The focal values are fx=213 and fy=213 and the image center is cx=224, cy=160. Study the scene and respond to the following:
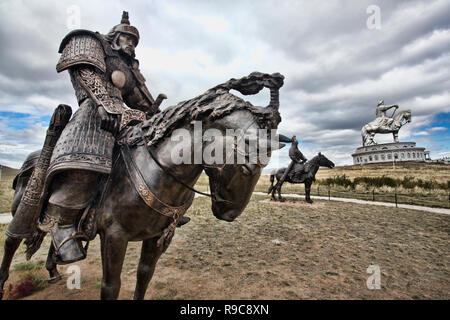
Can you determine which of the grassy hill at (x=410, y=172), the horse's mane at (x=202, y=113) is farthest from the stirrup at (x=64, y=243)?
the grassy hill at (x=410, y=172)

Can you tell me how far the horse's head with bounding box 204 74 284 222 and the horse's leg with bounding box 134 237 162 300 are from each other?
1.06 metres

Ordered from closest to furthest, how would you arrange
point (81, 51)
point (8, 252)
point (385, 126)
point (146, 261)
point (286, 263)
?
1. point (81, 51)
2. point (146, 261)
3. point (8, 252)
4. point (286, 263)
5. point (385, 126)

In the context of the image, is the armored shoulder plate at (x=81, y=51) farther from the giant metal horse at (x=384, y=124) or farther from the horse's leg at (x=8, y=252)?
the giant metal horse at (x=384, y=124)

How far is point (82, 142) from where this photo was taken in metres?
1.94

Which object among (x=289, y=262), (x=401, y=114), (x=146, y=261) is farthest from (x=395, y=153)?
(x=146, y=261)

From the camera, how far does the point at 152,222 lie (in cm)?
185

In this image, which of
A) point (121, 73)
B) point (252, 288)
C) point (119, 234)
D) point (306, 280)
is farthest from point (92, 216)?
point (306, 280)

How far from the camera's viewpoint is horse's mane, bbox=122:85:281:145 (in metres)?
1.47

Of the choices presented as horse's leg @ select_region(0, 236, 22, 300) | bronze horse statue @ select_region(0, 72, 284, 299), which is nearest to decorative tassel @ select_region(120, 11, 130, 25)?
bronze horse statue @ select_region(0, 72, 284, 299)

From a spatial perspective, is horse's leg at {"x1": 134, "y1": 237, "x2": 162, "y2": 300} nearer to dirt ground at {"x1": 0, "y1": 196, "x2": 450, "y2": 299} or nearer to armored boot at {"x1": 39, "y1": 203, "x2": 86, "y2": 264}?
armored boot at {"x1": 39, "y1": 203, "x2": 86, "y2": 264}

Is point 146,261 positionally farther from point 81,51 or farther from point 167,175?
point 81,51

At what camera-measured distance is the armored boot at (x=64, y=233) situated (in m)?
1.84

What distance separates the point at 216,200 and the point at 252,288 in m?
2.97

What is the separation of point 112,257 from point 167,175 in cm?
86
